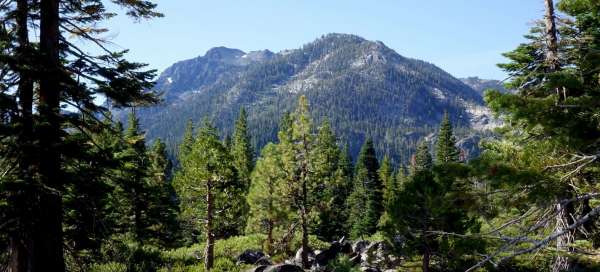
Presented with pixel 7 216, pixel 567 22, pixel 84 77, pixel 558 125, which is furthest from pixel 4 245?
pixel 567 22

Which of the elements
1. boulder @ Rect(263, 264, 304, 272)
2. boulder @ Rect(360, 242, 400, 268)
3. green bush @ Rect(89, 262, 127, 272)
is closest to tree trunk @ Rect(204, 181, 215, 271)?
boulder @ Rect(263, 264, 304, 272)

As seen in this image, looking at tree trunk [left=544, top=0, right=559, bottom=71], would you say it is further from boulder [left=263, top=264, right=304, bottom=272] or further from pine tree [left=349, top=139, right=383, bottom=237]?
pine tree [left=349, top=139, right=383, bottom=237]

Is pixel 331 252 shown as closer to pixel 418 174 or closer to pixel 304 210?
pixel 304 210

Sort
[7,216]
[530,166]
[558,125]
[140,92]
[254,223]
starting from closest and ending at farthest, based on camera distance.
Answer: [530,166]
[558,125]
[7,216]
[140,92]
[254,223]

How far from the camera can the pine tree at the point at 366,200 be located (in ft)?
168

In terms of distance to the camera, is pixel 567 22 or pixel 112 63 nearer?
pixel 112 63

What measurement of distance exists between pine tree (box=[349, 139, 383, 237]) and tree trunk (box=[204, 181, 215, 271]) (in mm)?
27182

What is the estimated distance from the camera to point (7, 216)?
8.91 m

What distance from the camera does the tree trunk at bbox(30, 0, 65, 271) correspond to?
9.09m

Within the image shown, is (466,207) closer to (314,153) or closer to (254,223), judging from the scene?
(314,153)

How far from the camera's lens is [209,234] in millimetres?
25516

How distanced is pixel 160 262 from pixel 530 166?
68.6 feet

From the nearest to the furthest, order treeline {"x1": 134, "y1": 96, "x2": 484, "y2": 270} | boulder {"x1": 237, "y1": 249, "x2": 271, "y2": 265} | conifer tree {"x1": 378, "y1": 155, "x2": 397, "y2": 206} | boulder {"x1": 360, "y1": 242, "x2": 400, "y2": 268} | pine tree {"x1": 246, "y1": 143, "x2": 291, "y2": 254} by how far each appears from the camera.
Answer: treeline {"x1": 134, "y1": 96, "x2": 484, "y2": 270} < boulder {"x1": 360, "y1": 242, "x2": 400, "y2": 268} < boulder {"x1": 237, "y1": 249, "x2": 271, "y2": 265} < pine tree {"x1": 246, "y1": 143, "x2": 291, "y2": 254} < conifer tree {"x1": 378, "y1": 155, "x2": 397, "y2": 206}

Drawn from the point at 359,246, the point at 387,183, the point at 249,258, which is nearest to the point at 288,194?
the point at 249,258
